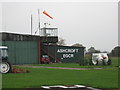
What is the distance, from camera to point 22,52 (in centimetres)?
5709

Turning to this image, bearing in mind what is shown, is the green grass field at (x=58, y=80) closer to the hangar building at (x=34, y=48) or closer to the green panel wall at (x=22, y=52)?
the hangar building at (x=34, y=48)

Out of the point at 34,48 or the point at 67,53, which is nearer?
the point at 34,48

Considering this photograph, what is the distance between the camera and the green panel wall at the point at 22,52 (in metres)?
55.6

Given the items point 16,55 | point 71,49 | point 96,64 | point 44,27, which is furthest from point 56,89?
point 71,49

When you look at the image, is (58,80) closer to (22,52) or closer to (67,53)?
(22,52)

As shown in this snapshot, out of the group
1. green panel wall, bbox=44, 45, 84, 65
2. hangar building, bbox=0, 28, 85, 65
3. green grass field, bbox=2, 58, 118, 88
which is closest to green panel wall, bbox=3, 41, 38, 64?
hangar building, bbox=0, 28, 85, 65

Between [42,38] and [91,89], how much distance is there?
45465 mm

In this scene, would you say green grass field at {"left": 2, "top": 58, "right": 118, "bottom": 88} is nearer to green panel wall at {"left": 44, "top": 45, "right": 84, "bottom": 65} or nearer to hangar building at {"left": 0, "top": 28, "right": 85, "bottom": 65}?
hangar building at {"left": 0, "top": 28, "right": 85, "bottom": 65}

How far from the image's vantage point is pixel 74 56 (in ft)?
218

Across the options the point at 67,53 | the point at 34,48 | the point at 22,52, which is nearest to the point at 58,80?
the point at 22,52

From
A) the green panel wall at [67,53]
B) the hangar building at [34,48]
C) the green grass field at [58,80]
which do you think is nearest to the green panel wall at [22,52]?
the hangar building at [34,48]

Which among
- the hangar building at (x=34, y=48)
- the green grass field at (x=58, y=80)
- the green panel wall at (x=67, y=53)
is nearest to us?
the green grass field at (x=58, y=80)

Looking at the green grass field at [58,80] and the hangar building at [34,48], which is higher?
the hangar building at [34,48]

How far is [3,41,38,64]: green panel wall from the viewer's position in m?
55.6
